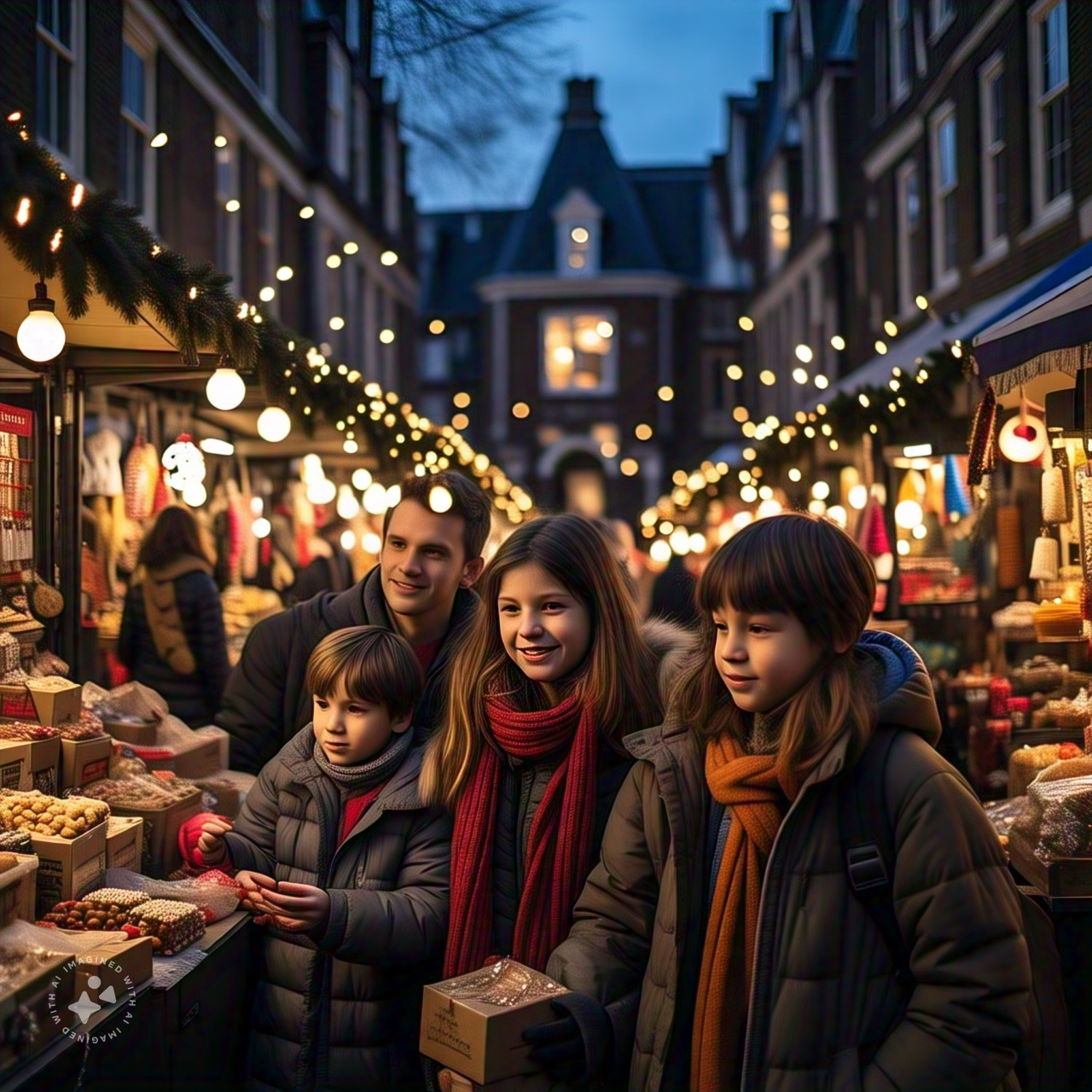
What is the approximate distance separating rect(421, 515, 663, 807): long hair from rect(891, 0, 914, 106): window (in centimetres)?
1747

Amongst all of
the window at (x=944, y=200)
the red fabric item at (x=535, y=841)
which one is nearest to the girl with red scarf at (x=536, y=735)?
the red fabric item at (x=535, y=841)

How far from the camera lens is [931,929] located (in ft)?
7.88

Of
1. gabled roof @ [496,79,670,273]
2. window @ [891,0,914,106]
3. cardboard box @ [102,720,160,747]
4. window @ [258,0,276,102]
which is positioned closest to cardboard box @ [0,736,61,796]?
cardboard box @ [102,720,160,747]

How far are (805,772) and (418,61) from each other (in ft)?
16.6

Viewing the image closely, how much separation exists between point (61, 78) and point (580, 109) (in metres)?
32.7

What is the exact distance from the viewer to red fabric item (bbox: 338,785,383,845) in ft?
11.1

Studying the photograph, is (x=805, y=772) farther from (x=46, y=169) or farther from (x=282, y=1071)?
(x=46, y=169)

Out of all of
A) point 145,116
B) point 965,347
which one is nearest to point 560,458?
point 145,116

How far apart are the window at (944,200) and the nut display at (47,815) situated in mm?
15275

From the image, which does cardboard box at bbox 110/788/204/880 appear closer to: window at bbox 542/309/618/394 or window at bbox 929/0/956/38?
window at bbox 929/0/956/38

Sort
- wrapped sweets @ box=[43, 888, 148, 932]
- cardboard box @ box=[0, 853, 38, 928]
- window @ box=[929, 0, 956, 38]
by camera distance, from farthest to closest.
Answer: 1. window @ box=[929, 0, 956, 38]
2. wrapped sweets @ box=[43, 888, 148, 932]
3. cardboard box @ box=[0, 853, 38, 928]

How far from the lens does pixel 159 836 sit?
4227 mm

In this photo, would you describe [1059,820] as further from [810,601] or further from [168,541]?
[168,541]

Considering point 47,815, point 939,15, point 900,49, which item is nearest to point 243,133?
point 939,15
